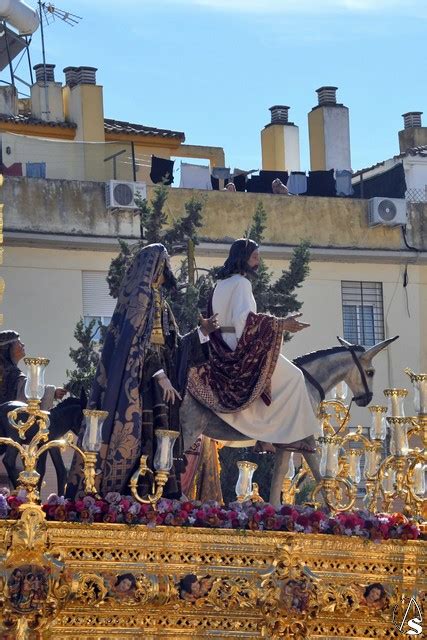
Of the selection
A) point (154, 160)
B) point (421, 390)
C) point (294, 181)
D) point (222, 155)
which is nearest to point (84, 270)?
point (154, 160)

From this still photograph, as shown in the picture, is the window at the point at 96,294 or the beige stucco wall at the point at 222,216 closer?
the beige stucco wall at the point at 222,216

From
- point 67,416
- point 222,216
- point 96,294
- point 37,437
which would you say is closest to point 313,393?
point 67,416

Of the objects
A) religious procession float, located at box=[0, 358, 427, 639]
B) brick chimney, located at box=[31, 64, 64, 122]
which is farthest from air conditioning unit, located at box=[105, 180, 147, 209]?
religious procession float, located at box=[0, 358, 427, 639]

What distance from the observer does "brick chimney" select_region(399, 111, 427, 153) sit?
113 feet


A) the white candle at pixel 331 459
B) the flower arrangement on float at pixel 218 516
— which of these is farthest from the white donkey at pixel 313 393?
the white candle at pixel 331 459

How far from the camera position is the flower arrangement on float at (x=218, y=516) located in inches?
477

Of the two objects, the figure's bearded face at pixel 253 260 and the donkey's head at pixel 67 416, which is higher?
the figure's bearded face at pixel 253 260

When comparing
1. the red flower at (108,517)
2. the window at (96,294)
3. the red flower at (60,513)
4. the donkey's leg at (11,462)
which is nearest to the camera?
the red flower at (60,513)

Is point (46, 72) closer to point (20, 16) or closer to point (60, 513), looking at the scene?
point (20, 16)

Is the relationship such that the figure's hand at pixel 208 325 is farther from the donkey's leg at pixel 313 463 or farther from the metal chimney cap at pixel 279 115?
the metal chimney cap at pixel 279 115

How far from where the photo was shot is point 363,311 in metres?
Answer: 30.4

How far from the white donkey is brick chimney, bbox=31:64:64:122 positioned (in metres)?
18.0

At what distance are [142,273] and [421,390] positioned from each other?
2055 millimetres

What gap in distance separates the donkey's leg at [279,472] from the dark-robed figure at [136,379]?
0.97 m
